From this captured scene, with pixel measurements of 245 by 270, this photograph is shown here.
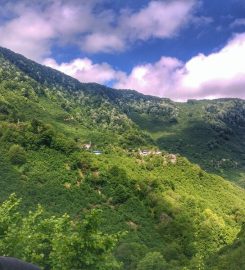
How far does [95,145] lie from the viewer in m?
134

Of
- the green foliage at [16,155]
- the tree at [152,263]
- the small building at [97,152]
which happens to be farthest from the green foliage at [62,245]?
the small building at [97,152]

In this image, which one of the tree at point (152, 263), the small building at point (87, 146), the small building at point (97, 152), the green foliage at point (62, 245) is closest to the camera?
the green foliage at point (62, 245)

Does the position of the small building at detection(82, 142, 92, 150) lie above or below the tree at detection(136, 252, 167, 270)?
above

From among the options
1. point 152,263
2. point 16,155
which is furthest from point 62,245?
point 16,155

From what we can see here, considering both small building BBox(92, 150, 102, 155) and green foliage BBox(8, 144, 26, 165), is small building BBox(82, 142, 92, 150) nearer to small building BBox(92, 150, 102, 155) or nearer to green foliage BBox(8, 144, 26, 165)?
small building BBox(92, 150, 102, 155)

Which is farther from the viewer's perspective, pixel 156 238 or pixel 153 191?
pixel 153 191

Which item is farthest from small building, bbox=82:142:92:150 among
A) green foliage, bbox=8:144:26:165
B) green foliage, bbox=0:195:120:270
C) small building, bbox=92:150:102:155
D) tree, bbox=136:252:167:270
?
green foliage, bbox=0:195:120:270

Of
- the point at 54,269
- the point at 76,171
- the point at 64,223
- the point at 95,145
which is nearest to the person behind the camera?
the point at 54,269

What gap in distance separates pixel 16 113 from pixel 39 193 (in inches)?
1961

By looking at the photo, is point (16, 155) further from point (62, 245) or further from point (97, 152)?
point (62, 245)

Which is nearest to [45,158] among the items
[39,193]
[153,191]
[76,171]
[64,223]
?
[76,171]

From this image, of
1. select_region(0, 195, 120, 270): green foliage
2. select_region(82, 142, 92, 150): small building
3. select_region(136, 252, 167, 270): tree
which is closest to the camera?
select_region(0, 195, 120, 270): green foliage

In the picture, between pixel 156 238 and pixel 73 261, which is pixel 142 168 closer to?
pixel 156 238

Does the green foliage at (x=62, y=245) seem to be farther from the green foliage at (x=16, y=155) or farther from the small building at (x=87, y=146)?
the small building at (x=87, y=146)
